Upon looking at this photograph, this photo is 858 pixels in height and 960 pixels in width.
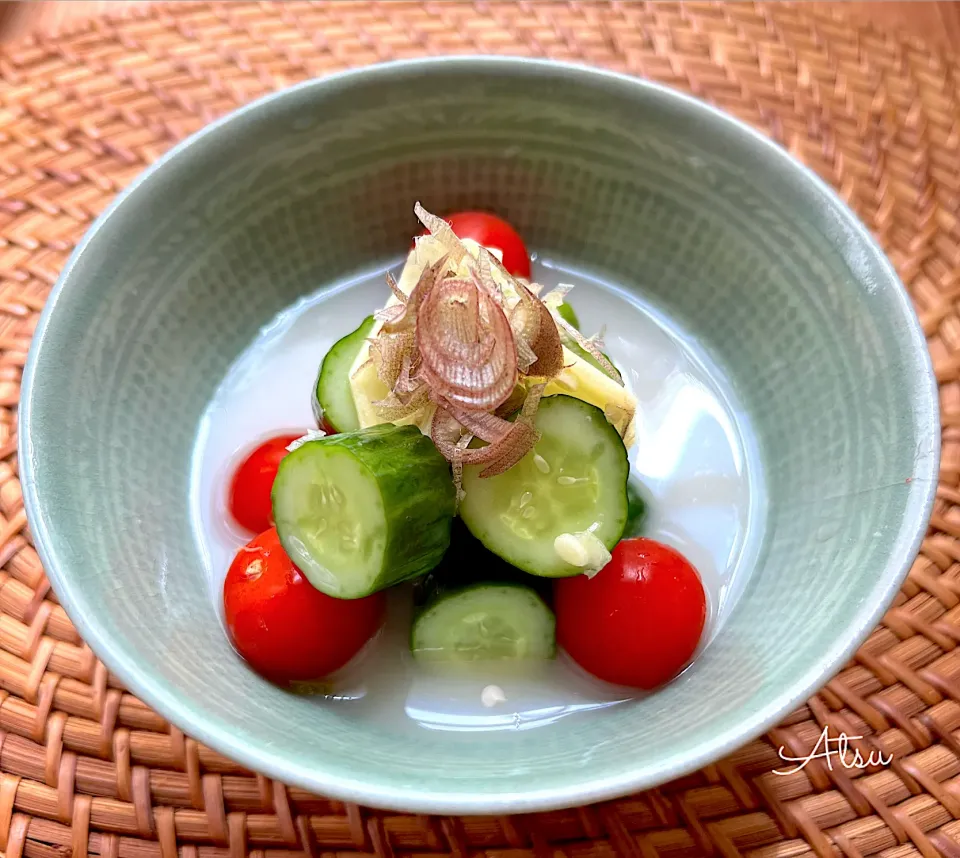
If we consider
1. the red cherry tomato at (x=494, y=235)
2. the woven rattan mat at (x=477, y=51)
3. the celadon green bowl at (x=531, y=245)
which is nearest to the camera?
the celadon green bowl at (x=531, y=245)

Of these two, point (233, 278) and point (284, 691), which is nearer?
point (284, 691)

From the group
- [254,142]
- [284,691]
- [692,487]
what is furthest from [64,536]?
[692,487]

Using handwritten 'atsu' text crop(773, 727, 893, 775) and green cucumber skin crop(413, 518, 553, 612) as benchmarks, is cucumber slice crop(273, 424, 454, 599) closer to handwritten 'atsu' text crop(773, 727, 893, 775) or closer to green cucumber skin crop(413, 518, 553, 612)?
green cucumber skin crop(413, 518, 553, 612)

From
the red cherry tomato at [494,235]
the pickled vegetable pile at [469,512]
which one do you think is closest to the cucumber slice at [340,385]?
the pickled vegetable pile at [469,512]

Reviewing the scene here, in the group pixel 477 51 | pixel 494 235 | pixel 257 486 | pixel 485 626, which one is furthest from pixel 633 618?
pixel 477 51

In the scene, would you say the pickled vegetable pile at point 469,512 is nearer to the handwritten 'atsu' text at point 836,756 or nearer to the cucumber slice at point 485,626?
the cucumber slice at point 485,626

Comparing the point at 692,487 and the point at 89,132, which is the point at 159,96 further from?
the point at 692,487
